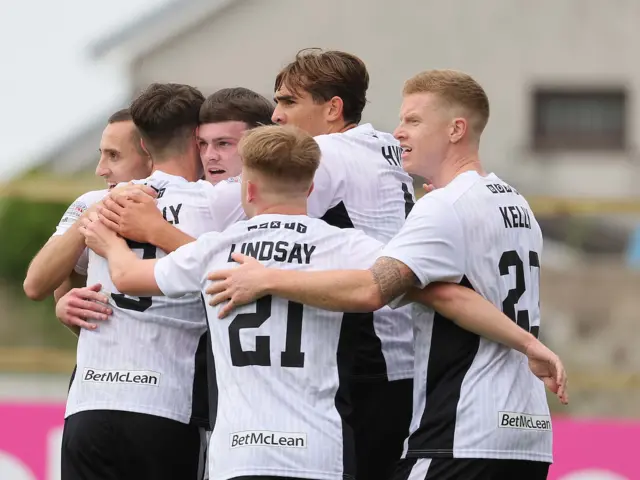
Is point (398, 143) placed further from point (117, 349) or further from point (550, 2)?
point (550, 2)

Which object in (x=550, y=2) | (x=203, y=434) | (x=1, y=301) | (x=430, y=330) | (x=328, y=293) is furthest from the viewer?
(x=550, y=2)

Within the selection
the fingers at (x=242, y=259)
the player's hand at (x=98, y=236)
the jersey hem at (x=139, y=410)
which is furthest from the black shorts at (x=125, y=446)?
the fingers at (x=242, y=259)

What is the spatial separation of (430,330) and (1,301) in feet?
32.6

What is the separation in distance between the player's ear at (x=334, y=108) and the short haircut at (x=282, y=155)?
72 centimetres

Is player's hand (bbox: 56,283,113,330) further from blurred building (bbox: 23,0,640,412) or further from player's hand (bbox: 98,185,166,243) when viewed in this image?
blurred building (bbox: 23,0,640,412)

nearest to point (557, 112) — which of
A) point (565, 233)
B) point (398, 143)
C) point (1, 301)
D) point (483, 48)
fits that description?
point (483, 48)

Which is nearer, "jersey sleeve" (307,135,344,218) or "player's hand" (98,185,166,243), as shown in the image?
"player's hand" (98,185,166,243)

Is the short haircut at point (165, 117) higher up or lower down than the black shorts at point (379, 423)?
higher up

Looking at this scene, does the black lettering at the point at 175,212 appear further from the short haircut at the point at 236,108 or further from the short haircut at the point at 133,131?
the short haircut at the point at 133,131

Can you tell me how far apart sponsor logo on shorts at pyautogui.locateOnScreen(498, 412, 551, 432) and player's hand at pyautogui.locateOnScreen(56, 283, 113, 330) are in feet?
4.84

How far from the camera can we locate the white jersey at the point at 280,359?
4535 millimetres

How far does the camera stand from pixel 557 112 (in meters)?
24.0

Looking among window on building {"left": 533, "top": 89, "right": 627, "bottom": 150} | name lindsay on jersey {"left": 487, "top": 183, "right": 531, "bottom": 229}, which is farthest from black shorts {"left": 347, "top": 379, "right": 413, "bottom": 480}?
window on building {"left": 533, "top": 89, "right": 627, "bottom": 150}

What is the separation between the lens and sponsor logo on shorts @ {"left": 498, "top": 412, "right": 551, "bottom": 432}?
15.9 ft
